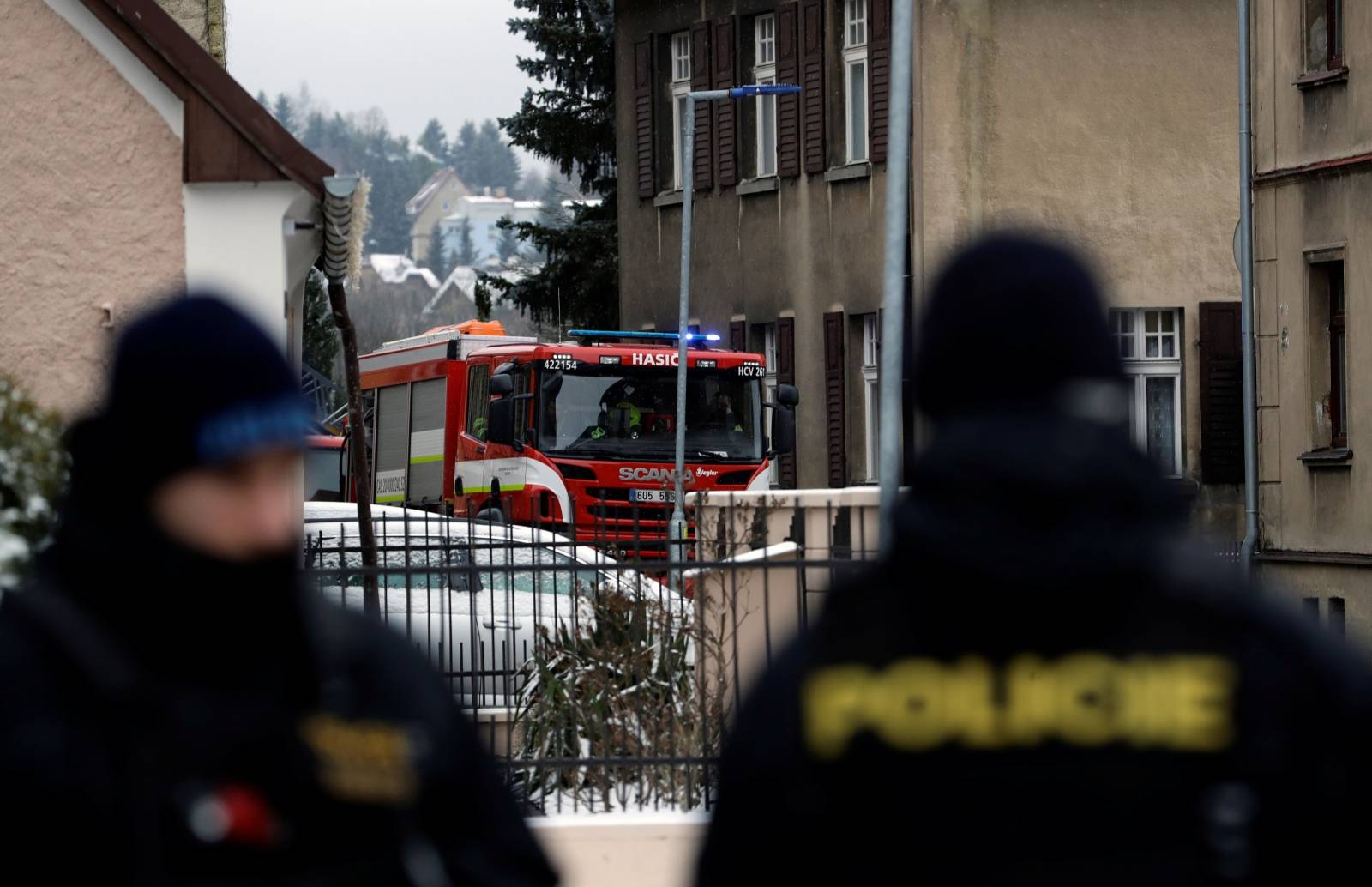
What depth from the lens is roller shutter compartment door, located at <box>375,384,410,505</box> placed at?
89.5 feet

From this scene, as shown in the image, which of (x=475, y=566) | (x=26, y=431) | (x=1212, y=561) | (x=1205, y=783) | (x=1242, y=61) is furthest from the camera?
(x=1242, y=61)

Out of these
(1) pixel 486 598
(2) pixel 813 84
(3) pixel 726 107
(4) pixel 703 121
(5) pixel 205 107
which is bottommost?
(1) pixel 486 598

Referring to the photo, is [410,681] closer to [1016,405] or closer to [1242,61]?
[1016,405]

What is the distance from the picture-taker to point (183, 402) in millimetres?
2592

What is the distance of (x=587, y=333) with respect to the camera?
74.1 feet

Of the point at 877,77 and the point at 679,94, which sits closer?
the point at 877,77

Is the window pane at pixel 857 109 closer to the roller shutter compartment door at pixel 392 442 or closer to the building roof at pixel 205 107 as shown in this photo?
the roller shutter compartment door at pixel 392 442

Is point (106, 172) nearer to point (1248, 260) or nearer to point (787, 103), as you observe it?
point (1248, 260)

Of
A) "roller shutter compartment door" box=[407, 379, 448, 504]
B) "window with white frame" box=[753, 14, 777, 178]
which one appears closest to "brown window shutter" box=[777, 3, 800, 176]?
"window with white frame" box=[753, 14, 777, 178]

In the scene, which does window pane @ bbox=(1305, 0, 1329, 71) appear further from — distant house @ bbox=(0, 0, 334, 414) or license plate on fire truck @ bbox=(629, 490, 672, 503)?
distant house @ bbox=(0, 0, 334, 414)

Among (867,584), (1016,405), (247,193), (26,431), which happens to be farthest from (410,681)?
(247,193)

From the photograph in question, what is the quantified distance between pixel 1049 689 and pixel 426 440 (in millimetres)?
24187

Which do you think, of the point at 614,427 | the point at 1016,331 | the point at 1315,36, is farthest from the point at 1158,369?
the point at 1016,331

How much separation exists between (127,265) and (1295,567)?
49.1 ft
